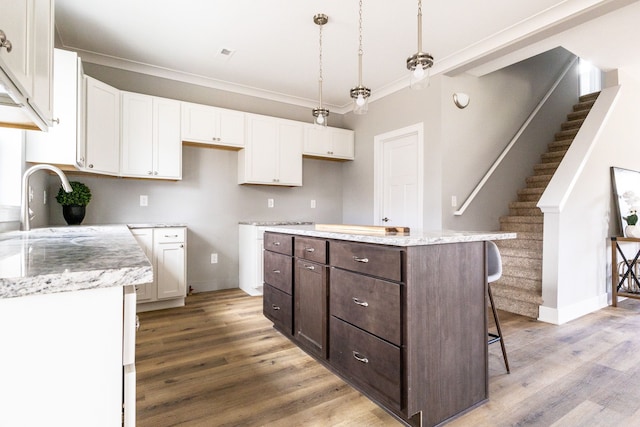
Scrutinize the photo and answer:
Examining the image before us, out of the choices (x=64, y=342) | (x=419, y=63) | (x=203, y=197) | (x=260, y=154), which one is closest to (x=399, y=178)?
(x=260, y=154)

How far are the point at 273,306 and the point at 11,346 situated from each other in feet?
7.10

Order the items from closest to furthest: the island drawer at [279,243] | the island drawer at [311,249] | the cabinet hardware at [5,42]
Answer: the cabinet hardware at [5,42]
the island drawer at [311,249]
the island drawer at [279,243]

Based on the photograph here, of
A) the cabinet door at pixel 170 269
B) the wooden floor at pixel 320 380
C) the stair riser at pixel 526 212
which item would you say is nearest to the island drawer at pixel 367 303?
the wooden floor at pixel 320 380

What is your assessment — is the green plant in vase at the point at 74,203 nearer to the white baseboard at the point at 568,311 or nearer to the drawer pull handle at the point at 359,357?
the drawer pull handle at the point at 359,357

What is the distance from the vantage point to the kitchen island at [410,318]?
4.83ft

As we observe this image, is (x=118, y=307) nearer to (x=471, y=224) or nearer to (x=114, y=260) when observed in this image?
(x=114, y=260)

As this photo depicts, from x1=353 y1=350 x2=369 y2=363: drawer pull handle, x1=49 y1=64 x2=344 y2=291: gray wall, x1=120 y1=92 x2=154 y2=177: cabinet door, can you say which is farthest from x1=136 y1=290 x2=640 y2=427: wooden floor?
x1=120 y1=92 x2=154 y2=177: cabinet door

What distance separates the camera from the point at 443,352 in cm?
157

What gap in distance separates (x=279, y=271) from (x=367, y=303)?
1.10 metres

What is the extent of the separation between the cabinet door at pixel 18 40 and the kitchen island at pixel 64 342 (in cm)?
64

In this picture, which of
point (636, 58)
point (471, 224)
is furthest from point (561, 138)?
point (471, 224)

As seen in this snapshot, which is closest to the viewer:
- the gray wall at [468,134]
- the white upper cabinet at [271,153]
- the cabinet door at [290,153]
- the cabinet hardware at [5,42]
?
the cabinet hardware at [5,42]

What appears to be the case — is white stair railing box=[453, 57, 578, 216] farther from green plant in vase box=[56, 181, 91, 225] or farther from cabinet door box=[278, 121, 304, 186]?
green plant in vase box=[56, 181, 91, 225]

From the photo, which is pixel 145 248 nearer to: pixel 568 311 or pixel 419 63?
pixel 419 63
